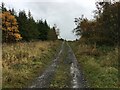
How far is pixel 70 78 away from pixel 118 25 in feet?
57.6

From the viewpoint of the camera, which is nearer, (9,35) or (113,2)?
(113,2)

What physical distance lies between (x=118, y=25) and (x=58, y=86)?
796 inches

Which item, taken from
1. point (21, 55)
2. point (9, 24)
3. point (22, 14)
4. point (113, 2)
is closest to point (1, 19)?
point (9, 24)

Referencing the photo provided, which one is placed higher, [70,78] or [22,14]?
[22,14]

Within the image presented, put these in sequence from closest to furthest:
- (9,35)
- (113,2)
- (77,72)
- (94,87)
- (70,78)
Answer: (94,87) < (70,78) < (77,72) < (113,2) < (9,35)

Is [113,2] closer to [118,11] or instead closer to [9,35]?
[118,11]

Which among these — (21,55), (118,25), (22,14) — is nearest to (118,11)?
(118,25)

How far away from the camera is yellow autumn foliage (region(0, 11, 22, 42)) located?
184 ft

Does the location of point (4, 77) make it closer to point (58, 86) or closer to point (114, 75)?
point (58, 86)

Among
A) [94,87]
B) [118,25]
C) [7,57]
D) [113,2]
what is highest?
[113,2]

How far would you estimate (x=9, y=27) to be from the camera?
57.6m

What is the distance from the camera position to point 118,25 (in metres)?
34.2

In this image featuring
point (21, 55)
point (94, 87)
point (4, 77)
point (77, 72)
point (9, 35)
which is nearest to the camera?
point (94, 87)

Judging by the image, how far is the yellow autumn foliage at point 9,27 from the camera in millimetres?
A: 56084
